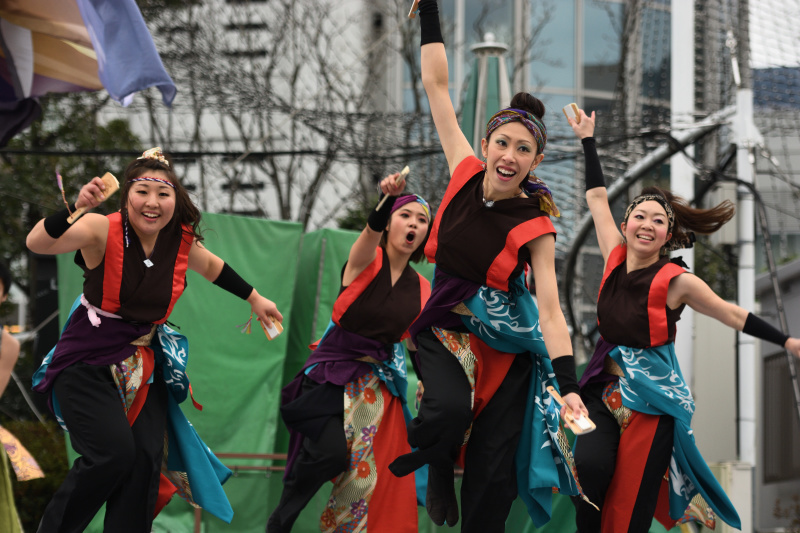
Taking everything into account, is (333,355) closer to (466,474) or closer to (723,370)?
→ (466,474)

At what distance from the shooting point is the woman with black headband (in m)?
4.29

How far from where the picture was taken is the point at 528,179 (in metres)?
3.79

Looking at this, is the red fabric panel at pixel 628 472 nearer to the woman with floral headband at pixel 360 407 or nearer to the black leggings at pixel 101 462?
the woman with floral headband at pixel 360 407

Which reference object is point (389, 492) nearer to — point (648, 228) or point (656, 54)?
point (648, 228)

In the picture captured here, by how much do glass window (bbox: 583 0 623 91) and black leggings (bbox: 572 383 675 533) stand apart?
10435 mm

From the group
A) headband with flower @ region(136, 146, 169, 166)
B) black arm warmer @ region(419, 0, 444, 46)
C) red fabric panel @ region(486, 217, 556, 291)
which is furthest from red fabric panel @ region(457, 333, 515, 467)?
headband with flower @ region(136, 146, 169, 166)

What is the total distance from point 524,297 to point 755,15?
489cm

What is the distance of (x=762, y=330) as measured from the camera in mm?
4301

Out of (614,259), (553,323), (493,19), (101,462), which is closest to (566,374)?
(553,323)

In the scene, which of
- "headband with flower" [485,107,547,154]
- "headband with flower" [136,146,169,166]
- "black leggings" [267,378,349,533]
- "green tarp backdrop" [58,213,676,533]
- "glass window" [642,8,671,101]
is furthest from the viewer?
"glass window" [642,8,671,101]

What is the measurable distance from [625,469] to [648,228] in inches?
43.8

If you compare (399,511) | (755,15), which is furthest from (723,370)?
(399,511)

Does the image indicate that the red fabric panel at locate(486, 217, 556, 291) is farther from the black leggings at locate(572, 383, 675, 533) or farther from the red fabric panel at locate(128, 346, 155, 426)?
the red fabric panel at locate(128, 346, 155, 426)

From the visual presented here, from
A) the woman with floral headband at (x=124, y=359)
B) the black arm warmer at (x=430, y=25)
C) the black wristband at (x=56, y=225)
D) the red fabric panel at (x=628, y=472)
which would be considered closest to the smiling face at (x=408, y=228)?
the woman with floral headband at (x=124, y=359)
